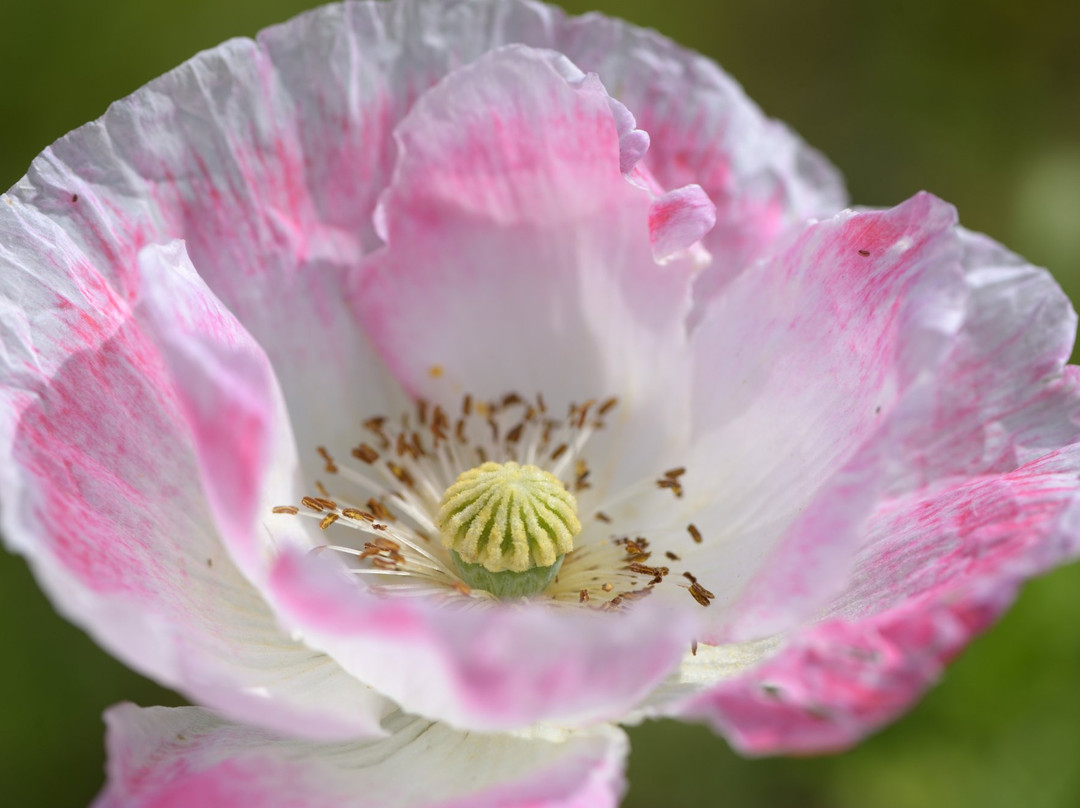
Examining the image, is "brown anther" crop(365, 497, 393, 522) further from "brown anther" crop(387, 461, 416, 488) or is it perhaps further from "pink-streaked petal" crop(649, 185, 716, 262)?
"pink-streaked petal" crop(649, 185, 716, 262)

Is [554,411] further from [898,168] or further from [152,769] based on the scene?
[898,168]

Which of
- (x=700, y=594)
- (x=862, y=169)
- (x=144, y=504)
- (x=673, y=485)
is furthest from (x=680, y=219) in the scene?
(x=862, y=169)

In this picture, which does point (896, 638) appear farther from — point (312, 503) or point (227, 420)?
point (312, 503)

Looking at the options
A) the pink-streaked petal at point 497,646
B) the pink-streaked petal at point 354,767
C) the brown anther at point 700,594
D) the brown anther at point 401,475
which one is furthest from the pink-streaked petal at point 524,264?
the pink-streaked petal at point 497,646

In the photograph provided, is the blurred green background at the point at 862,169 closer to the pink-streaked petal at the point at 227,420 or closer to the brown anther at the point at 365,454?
the brown anther at the point at 365,454

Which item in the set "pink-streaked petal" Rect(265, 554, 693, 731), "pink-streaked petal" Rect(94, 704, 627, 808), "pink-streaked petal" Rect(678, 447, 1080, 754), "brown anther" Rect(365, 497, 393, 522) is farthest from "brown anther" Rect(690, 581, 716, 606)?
"brown anther" Rect(365, 497, 393, 522)

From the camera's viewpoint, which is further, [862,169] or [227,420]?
[862,169]
